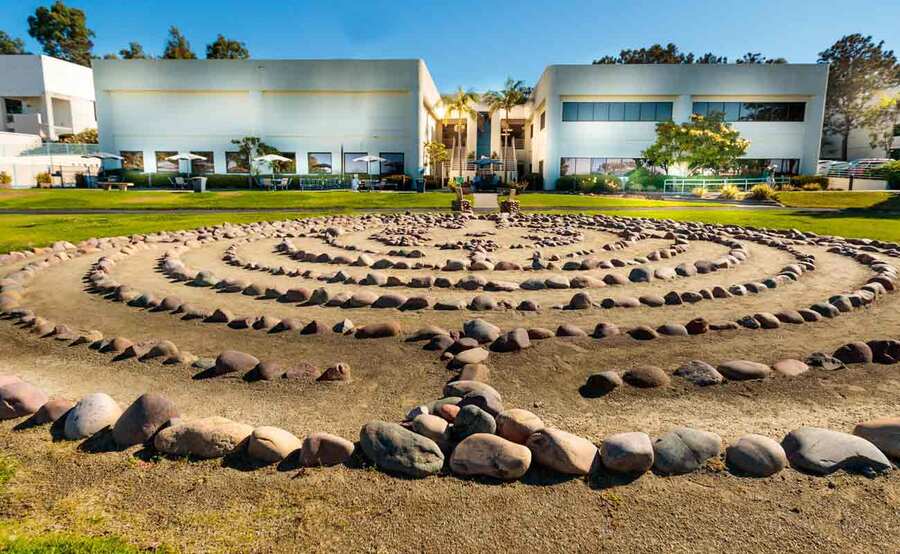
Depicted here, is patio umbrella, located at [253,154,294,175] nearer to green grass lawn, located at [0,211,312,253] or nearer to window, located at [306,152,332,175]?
window, located at [306,152,332,175]

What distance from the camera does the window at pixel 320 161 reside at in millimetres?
49781

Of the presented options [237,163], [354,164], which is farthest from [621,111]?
[237,163]

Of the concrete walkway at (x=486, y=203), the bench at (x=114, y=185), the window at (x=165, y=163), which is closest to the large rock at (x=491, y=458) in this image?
the concrete walkway at (x=486, y=203)

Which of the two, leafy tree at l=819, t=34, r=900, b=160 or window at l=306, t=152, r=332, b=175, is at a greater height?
leafy tree at l=819, t=34, r=900, b=160

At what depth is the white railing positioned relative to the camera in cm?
4581

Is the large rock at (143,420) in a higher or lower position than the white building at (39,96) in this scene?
lower

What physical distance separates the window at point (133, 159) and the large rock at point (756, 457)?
57.6 m

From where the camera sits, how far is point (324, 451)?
3168 millimetres

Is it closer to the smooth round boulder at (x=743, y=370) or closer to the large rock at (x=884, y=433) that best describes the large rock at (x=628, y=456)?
the large rock at (x=884, y=433)

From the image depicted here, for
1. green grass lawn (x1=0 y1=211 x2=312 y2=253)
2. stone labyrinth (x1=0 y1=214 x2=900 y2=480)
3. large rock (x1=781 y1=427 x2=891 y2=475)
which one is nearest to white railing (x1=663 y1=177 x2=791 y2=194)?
stone labyrinth (x1=0 y1=214 x2=900 y2=480)

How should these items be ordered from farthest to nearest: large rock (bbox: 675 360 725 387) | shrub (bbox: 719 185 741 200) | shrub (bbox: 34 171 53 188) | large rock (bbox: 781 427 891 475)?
shrub (bbox: 34 171 53 188) < shrub (bbox: 719 185 741 200) < large rock (bbox: 675 360 725 387) < large rock (bbox: 781 427 891 475)

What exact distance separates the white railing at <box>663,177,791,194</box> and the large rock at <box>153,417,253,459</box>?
46.7 meters

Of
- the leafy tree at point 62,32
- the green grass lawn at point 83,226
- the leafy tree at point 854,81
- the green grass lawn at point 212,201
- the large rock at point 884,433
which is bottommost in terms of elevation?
the large rock at point 884,433

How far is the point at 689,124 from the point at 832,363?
→ 47703 millimetres
